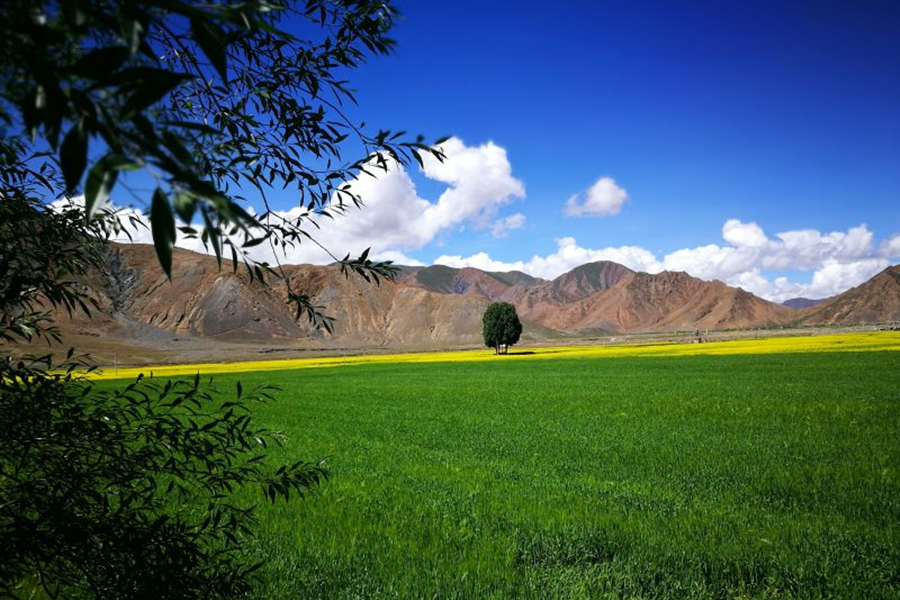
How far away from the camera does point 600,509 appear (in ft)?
26.4

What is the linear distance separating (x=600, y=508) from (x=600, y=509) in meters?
0.07

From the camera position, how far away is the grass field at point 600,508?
18.5ft

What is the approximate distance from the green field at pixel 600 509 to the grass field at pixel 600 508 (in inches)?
1.2

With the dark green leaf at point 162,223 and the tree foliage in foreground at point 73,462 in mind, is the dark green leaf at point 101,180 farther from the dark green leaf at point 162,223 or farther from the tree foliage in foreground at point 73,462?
the tree foliage in foreground at point 73,462

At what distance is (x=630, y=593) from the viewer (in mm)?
5398

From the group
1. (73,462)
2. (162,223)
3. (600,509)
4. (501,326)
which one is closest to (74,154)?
(162,223)

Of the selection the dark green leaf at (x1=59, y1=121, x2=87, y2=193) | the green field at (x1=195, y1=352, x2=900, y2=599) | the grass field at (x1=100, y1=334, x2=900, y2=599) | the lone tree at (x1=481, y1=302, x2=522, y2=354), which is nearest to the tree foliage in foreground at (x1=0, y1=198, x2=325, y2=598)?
the green field at (x1=195, y1=352, x2=900, y2=599)

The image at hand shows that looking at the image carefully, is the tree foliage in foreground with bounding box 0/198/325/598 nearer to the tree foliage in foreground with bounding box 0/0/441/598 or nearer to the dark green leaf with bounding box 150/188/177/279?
the tree foliage in foreground with bounding box 0/0/441/598

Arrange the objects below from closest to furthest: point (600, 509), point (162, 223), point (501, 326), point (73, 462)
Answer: point (162, 223)
point (73, 462)
point (600, 509)
point (501, 326)

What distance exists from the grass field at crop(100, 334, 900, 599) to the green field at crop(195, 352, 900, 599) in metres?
0.03

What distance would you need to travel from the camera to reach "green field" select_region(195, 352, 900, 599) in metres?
5.63

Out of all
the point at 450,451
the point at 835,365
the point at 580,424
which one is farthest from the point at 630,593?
the point at 835,365

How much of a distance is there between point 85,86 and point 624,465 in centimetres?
1205

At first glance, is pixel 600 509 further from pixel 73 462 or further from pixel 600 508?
pixel 73 462
